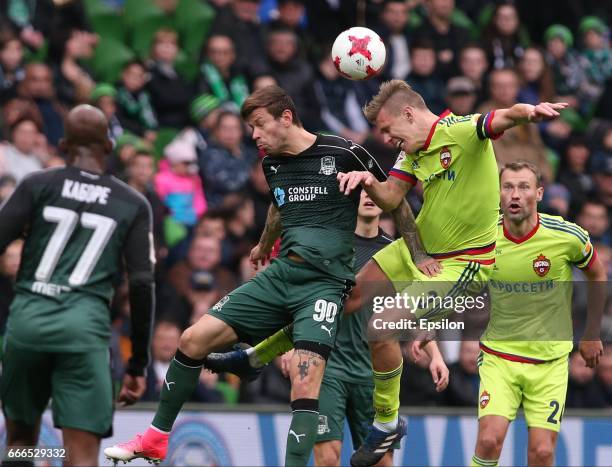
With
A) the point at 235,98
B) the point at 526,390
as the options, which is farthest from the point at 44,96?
the point at 526,390

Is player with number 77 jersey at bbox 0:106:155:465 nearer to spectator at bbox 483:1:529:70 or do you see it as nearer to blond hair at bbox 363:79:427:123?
blond hair at bbox 363:79:427:123

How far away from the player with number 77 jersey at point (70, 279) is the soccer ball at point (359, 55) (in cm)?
210

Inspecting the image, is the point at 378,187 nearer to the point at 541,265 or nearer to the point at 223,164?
the point at 541,265

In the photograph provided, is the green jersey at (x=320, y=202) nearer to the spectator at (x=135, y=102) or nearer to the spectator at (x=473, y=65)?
the spectator at (x=135, y=102)

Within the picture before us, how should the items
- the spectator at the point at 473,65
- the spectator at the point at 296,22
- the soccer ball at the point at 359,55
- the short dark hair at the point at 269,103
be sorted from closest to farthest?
the short dark hair at the point at 269,103 → the soccer ball at the point at 359,55 → the spectator at the point at 296,22 → the spectator at the point at 473,65

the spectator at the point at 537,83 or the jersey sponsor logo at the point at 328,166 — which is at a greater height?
the spectator at the point at 537,83

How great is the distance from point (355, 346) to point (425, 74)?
663cm

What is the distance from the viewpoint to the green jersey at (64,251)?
8062 mm

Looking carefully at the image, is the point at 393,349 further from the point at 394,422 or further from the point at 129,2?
the point at 129,2

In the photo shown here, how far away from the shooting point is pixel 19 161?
13.8 meters

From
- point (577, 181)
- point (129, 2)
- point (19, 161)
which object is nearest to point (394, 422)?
point (19, 161)

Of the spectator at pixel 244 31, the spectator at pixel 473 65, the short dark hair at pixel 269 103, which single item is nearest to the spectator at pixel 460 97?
the spectator at pixel 473 65

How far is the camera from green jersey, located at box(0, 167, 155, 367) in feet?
26.5

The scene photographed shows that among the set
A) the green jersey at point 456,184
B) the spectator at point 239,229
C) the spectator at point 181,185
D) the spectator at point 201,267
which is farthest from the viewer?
the spectator at point 181,185
